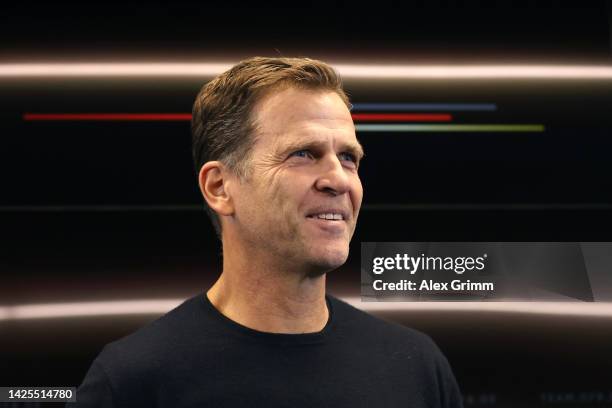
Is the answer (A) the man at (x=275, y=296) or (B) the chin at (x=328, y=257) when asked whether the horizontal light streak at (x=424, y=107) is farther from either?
(B) the chin at (x=328, y=257)

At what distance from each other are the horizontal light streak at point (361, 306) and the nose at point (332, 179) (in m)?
1.22

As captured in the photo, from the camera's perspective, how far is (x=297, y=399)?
4.03 ft

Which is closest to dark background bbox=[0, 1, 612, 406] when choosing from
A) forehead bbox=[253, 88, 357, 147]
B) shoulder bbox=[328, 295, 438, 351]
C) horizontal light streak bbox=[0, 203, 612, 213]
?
horizontal light streak bbox=[0, 203, 612, 213]

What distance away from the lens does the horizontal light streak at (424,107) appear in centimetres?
246

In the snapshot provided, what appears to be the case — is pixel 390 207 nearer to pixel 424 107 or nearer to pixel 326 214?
pixel 424 107

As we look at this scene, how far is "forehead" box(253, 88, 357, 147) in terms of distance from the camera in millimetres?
1265

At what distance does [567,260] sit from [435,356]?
1225 millimetres

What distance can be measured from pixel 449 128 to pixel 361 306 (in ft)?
2.16

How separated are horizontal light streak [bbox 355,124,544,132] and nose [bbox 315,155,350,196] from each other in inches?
46.8

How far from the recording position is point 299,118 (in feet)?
4.17

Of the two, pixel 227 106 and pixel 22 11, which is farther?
pixel 22 11

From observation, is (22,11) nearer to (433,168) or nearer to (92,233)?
(92,233)

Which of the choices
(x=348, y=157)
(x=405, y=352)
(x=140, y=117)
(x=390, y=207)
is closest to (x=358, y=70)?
(x=390, y=207)

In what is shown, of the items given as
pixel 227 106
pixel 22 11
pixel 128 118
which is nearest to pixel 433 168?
pixel 128 118
